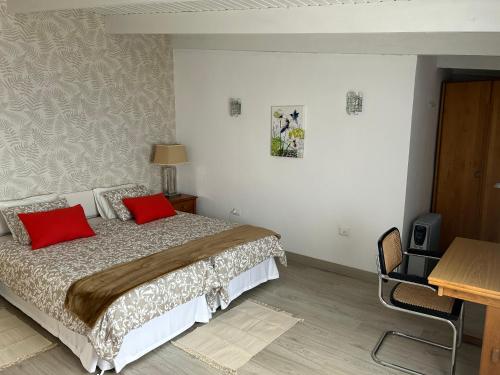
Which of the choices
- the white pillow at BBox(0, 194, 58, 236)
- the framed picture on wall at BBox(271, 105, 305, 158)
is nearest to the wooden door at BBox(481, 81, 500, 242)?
the framed picture on wall at BBox(271, 105, 305, 158)

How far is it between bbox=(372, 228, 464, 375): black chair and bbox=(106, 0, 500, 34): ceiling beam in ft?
4.53

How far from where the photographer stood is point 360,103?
4086 mm

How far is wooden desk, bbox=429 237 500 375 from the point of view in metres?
2.29

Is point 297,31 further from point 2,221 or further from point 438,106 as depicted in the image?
point 2,221

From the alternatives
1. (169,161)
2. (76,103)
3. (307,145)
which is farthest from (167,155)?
(307,145)

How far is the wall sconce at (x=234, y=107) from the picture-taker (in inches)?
194

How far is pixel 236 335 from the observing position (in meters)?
3.22

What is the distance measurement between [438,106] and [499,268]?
8.87ft

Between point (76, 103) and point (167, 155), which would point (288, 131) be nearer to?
point (167, 155)

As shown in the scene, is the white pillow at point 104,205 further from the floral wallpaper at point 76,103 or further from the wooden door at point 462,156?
the wooden door at point 462,156

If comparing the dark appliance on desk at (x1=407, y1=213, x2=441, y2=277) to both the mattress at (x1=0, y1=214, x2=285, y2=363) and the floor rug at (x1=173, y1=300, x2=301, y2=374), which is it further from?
the floor rug at (x1=173, y1=300, x2=301, y2=374)

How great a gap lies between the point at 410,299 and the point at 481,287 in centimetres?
62

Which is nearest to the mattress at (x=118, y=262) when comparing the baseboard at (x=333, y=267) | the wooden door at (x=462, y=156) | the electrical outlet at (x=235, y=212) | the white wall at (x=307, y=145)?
the baseboard at (x=333, y=267)

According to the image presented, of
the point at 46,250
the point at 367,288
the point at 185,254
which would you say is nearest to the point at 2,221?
the point at 46,250
